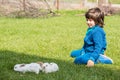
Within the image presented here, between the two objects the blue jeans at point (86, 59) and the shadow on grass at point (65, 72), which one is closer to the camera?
the shadow on grass at point (65, 72)

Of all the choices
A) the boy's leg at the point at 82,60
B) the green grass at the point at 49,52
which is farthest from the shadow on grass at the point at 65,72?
the boy's leg at the point at 82,60

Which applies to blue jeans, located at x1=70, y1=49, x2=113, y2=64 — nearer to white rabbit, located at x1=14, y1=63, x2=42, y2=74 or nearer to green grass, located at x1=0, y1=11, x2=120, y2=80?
green grass, located at x1=0, y1=11, x2=120, y2=80

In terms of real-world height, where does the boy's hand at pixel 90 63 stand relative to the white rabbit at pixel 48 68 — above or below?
below

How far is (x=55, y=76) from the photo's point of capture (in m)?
5.41

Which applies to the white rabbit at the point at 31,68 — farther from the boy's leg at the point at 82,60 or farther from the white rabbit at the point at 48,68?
the boy's leg at the point at 82,60

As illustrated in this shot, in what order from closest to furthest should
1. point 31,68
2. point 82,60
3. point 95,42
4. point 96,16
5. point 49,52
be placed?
1. point 31,68
2. point 82,60
3. point 95,42
4. point 96,16
5. point 49,52

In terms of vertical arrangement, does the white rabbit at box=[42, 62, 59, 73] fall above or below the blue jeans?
above

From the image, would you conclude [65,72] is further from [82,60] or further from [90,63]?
[82,60]

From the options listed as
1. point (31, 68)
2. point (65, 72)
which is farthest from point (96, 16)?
point (31, 68)

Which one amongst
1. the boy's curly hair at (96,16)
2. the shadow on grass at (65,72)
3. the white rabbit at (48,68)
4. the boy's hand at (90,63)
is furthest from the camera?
the boy's curly hair at (96,16)

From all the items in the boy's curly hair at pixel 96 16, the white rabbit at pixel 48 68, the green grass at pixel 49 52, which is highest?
the boy's curly hair at pixel 96 16

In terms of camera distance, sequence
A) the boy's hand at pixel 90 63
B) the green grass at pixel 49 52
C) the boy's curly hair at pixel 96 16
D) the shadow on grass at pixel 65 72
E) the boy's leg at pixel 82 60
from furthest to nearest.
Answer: the boy's curly hair at pixel 96 16
the boy's leg at pixel 82 60
the boy's hand at pixel 90 63
the green grass at pixel 49 52
the shadow on grass at pixel 65 72

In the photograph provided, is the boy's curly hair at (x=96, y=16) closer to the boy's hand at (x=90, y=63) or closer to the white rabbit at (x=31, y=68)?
the boy's hand at (x=90, y=63)

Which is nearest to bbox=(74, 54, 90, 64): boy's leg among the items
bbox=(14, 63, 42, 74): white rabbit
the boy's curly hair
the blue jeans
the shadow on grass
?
the blue jeans
